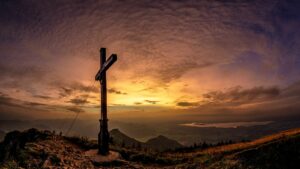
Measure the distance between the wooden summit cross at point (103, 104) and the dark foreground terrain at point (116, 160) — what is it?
1048 mm

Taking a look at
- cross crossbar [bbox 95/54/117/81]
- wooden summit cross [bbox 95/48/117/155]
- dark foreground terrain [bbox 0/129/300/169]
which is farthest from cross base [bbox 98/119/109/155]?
cross crossbar [bbox 95/54/117/81]

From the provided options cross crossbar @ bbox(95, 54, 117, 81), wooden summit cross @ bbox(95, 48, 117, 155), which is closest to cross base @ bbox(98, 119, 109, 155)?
wooden summit cross @ bbox(95, 48, 117, 155)

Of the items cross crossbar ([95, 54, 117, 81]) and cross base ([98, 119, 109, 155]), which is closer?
cross crossbar ([95, 54, 117, 81])

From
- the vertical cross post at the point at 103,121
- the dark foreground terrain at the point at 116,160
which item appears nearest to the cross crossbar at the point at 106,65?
the vertical cross post at the point at 103,121

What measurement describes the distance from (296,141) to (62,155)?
10.2 meters

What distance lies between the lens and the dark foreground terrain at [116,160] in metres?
7.54

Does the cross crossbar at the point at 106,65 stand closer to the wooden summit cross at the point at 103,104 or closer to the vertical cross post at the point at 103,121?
the wooden summit cross at the point at 103,104

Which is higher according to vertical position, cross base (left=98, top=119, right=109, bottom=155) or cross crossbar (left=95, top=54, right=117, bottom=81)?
cross crossbar (left=95, top=54, right=117, bottom=81)

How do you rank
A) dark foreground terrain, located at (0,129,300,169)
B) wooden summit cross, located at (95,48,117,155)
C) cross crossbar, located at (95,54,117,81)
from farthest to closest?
1. wooden summit cross, located at (95,48,117,155)
2. cross crossbar, located at (95,54,117,81)
3. dark foreground terrain, located at (0,129,300,169)

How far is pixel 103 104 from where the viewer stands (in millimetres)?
12844

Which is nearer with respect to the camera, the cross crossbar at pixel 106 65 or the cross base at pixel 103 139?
the cross crossbar at pixel 106 65

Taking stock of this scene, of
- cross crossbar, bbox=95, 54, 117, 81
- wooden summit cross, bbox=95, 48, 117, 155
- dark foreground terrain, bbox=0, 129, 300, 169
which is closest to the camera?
dark foreground terrain, bbox=0, 129, 300, 169

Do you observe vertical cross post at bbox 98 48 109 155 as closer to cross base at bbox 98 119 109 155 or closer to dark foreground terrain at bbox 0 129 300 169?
cross base at bbox 98 119 109 155

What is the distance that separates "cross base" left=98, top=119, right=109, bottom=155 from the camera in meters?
12.1
